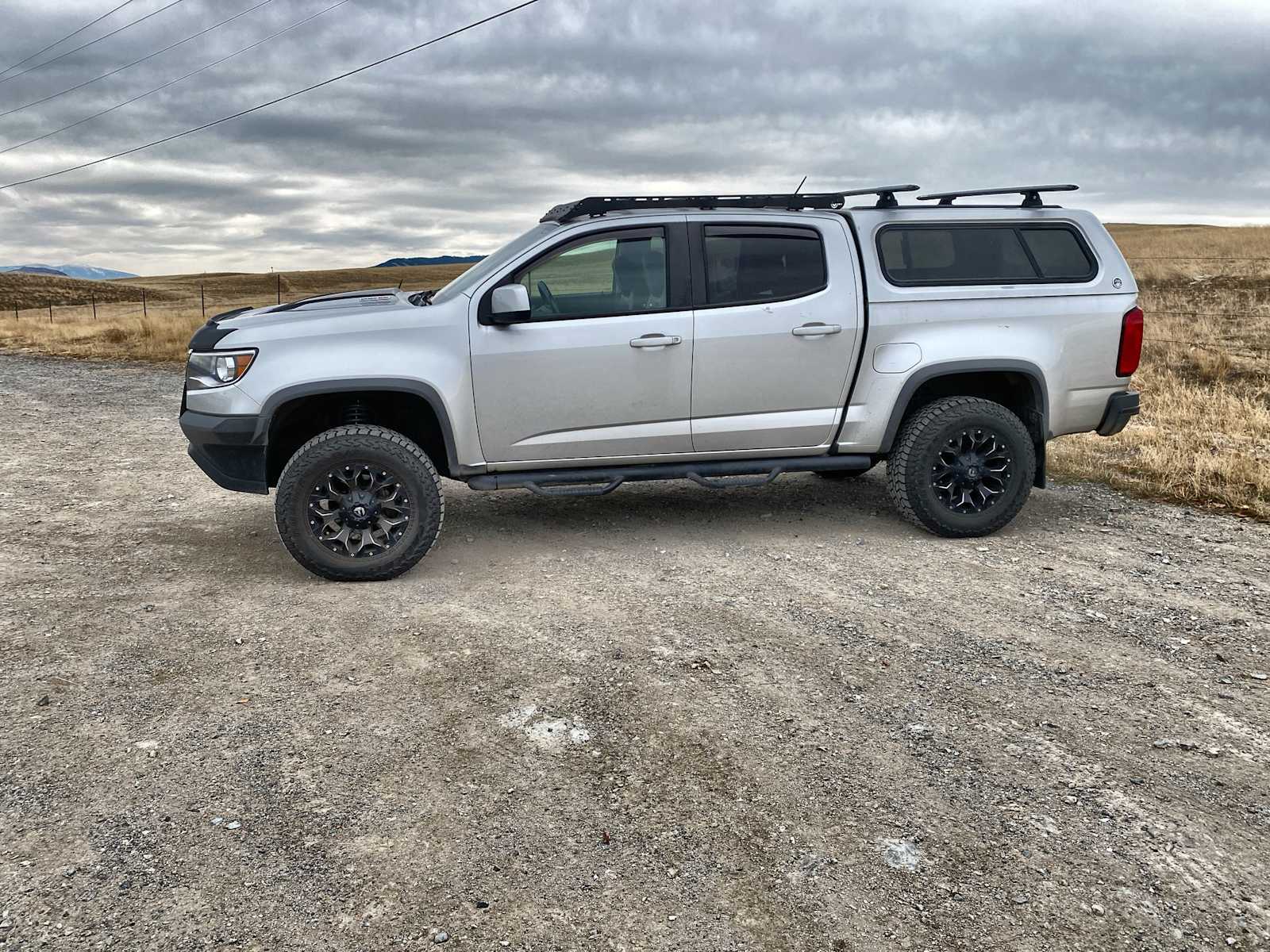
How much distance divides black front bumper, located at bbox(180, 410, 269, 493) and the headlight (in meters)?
0.18

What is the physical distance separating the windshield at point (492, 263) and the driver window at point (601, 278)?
177 millimetres

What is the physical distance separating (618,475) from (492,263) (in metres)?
1.42

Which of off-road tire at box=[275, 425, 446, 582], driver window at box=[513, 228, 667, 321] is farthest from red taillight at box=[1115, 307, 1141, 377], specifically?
off-road tire at box=[275, 425, 446, 582]

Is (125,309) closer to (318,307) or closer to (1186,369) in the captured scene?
(1186,369)

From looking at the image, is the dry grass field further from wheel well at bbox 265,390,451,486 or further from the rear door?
wheel well at bbox 265,390,451,486

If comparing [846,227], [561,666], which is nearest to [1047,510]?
[846,227]

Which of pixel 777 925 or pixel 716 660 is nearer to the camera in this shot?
pixel 777 925

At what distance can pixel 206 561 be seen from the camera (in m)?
5.98

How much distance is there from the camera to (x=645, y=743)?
3699 mm

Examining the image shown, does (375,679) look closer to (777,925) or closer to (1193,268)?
(777,925)

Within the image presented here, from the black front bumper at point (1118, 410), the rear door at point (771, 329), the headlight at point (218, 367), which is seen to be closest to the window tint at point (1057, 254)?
the black front bumper at point (1118, 410)

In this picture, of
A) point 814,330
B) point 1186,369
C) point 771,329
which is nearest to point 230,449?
point 771,329

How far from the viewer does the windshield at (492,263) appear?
5.78 m

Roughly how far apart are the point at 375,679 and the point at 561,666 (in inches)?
30.6
